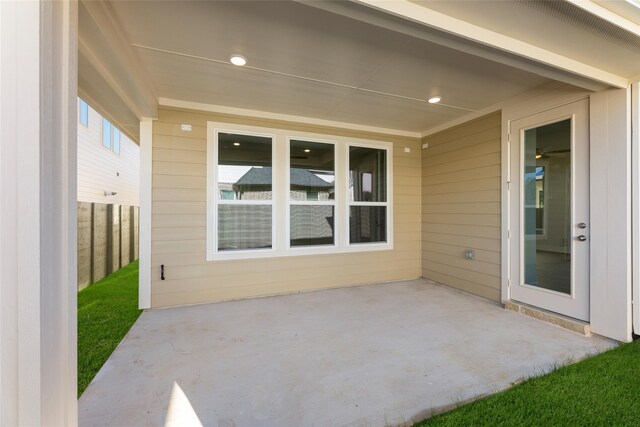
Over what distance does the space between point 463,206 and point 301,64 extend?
319 centimetres

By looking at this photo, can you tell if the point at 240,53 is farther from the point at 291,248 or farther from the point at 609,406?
the point at 609,406

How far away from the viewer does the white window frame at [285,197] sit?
3.97 m

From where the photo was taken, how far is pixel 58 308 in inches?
39.8

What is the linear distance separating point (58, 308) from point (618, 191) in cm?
418

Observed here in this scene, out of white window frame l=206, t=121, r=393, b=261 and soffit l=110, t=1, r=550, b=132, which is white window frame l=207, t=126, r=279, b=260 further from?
soffit l=110, t=1, r=550, b=132

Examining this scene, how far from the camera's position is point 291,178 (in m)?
4.42

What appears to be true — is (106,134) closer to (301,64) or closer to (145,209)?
(145,209)

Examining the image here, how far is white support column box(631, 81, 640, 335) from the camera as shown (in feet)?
8.81

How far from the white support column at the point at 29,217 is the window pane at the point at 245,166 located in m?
3.09

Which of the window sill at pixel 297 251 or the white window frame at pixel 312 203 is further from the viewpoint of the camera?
the white window frame at pixel 312 203

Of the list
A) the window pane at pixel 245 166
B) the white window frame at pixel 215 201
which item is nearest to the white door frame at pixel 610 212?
the window pane at pixel 245 166

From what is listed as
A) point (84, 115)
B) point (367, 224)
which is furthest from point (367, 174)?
point (84, 115)

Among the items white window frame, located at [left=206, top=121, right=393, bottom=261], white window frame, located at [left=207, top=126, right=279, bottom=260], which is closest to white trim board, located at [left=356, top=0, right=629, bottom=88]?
white window frame, located at [left=206, top=121, right=393, bottom=261]

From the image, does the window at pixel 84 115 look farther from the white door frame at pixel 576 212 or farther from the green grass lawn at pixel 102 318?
the white door frame at pixel 576 212
